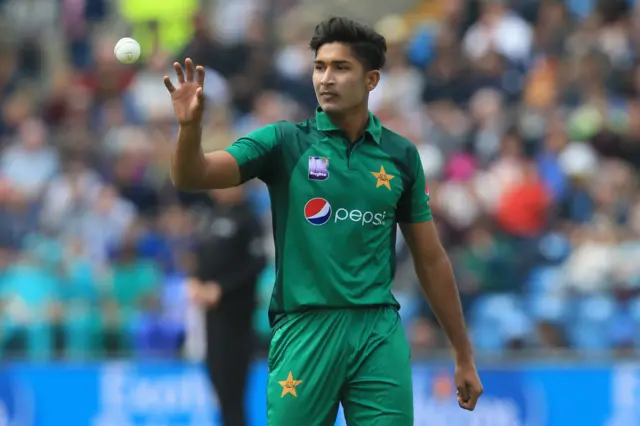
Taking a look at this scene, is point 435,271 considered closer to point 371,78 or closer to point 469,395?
point 469,395

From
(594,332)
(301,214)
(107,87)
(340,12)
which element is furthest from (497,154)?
(301,214)

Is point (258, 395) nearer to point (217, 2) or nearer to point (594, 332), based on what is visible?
point (594, 332)

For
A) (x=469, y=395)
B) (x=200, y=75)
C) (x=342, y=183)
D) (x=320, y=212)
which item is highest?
(x=200, y=75)

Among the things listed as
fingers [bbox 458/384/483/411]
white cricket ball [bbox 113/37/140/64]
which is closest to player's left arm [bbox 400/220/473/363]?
fingers [bbox 458/384/483/411]

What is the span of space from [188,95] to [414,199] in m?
1.28

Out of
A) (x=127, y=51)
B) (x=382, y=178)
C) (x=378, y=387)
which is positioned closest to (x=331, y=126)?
(x=382, y=178)

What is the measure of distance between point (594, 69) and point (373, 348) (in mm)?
10177

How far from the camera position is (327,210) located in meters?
5.46

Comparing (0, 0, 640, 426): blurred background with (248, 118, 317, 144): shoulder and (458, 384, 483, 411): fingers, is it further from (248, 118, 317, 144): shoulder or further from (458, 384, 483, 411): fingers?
(248, 118, 317, 144): shoulder

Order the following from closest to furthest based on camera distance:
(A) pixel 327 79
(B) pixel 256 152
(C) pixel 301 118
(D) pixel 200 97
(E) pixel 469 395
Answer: (D) pixel 200 97 < (B) pixel 256 152 < (A) pixel 327 79 < (E) pixel 469 395 < (C) pixel 301 118

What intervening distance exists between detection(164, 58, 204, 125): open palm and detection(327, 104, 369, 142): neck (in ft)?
2.78

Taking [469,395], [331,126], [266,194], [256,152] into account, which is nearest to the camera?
[256,152]

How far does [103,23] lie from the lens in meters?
16.6

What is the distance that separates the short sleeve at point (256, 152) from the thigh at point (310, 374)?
2.12 feet
